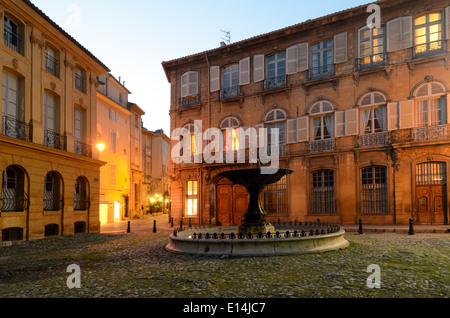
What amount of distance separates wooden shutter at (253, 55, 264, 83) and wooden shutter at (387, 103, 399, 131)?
24.8ft

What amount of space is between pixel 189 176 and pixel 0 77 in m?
12.7

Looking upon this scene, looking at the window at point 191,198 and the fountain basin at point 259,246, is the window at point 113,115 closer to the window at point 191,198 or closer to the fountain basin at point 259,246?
the window at point 191,198

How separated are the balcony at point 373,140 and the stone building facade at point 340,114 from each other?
0.06 meters

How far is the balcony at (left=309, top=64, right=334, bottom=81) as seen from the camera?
63.8 ft

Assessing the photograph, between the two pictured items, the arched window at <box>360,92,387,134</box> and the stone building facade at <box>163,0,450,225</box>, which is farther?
the arched window at <box>360,92,387,134</box>

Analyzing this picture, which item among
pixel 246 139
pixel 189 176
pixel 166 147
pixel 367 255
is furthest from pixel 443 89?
pixel 166 147

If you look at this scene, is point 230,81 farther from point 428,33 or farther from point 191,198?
point 428,33

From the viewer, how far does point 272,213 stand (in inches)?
809

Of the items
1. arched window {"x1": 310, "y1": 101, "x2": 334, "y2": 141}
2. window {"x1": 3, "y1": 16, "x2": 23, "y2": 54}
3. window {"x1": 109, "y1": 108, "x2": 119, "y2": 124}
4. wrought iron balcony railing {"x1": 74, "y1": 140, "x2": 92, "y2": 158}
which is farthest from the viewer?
window {"x1": 109, "y1": 108, "x2": 119, "y2": 124}

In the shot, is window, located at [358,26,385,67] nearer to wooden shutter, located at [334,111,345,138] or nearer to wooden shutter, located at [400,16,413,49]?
wooden shutter, located at [400,16,413,49]

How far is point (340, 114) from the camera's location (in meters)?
18.9

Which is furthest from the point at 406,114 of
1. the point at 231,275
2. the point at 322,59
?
the point at 231,275

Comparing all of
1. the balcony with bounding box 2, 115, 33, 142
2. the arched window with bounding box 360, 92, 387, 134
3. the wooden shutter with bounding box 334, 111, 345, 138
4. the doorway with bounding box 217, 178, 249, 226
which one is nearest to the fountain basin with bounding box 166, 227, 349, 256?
the balcony with bounding box 2, 115, 33, 142
